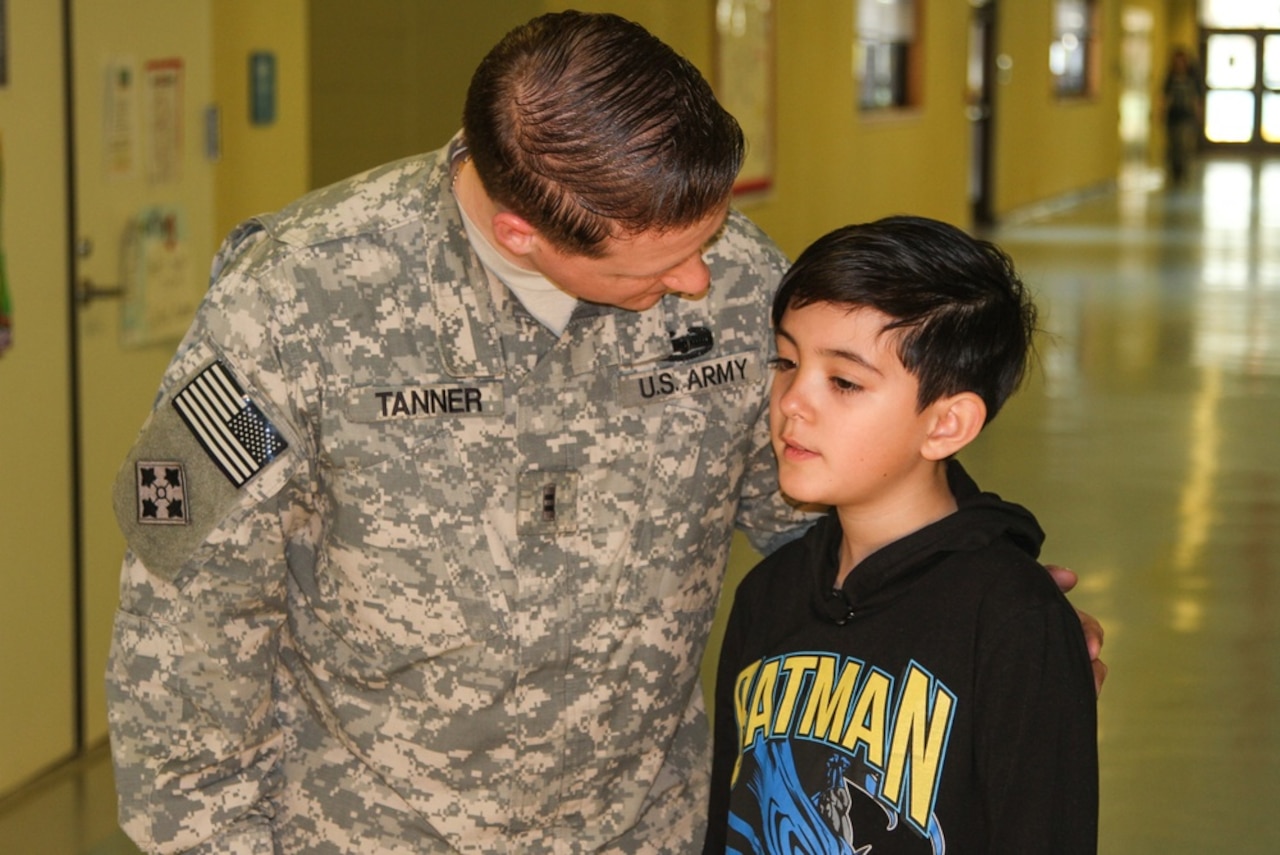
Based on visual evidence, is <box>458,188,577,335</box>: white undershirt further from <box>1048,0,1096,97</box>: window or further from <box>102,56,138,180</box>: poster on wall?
<box>1048,0,1096,97</box>: window

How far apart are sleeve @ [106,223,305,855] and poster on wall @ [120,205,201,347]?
2.49 m

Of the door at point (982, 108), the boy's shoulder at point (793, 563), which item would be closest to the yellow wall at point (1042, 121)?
the door at point (982, 108)

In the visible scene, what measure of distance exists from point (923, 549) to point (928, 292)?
23 centimetres

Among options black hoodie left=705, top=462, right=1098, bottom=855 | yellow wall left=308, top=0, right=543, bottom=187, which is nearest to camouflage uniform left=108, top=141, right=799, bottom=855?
→ black hoodie left=705, top=462, right=1098, bottom=855

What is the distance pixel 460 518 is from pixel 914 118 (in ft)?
36.6

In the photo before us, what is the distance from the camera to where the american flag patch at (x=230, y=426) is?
4.48ft

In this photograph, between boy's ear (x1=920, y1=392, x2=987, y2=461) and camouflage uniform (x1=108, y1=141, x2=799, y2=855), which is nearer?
camouflage uniform (x1=108, y1=141, x2=799, y2=855)

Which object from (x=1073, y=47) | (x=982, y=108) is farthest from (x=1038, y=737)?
(x=1073, y=47)

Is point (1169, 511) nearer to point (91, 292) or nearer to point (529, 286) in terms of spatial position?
point (91, 292)

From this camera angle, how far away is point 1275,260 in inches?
509

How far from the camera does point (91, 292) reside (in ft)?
12.2

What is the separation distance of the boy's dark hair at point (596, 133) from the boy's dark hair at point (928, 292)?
0.73 ft

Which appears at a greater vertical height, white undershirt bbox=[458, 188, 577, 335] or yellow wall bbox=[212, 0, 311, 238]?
yellow wall bbox=[212, 0, 311, 238]

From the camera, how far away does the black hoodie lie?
139cm
